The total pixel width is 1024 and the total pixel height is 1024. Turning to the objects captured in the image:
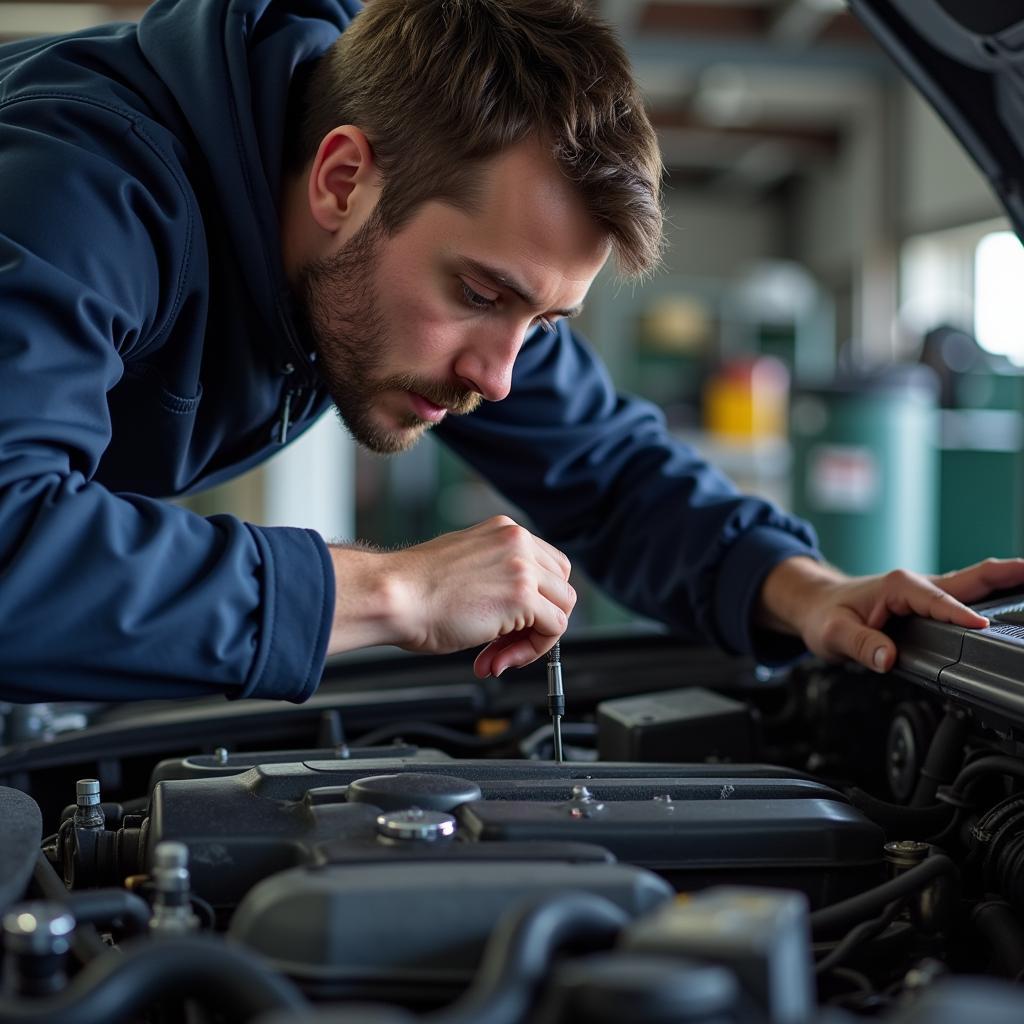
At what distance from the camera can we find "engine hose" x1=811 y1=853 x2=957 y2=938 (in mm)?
809

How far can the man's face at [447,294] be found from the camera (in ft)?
3.91

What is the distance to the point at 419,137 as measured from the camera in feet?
4.06

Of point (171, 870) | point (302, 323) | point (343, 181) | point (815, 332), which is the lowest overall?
point (171, 870)

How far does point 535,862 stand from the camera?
0.73 m

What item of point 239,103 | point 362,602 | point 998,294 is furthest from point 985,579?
point 998,294

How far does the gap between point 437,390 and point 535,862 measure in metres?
0.68

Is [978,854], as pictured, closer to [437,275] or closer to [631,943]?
[631,943]

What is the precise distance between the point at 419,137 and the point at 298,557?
19.8 inches

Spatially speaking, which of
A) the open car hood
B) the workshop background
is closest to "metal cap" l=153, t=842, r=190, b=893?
the open car hood

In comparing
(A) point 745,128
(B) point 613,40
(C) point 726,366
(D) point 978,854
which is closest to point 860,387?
(C) point 726,366

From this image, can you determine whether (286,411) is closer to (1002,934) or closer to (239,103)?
(239,103)

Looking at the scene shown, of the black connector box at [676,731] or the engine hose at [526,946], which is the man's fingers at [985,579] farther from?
the engine hose at [526,946]

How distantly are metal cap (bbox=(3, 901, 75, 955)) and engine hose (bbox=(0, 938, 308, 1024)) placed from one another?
0.08 feet

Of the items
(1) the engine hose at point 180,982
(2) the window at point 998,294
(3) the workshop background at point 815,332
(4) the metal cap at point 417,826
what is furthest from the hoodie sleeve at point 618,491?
(2) the window at point 998,294
